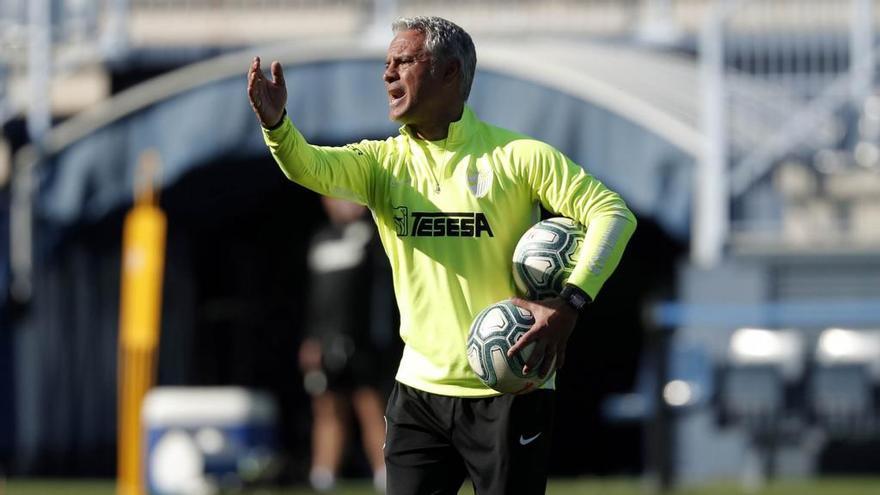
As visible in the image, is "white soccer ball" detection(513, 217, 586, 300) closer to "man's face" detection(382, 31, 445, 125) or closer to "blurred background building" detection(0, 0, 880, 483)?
"man's face" detection(382, 31, 445, 125)

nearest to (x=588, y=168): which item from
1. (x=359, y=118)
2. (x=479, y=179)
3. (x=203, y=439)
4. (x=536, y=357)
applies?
(x=359, y=118)

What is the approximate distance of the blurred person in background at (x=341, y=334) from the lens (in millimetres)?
12227

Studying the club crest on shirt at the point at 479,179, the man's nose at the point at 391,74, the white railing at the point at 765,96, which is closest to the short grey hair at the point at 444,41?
Answer: the man's nose at the point at 391,74

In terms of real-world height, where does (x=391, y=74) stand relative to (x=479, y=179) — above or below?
above

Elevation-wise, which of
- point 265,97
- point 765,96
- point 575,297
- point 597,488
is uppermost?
point 765,96

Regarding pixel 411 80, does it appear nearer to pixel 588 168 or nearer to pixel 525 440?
pixel 525 440

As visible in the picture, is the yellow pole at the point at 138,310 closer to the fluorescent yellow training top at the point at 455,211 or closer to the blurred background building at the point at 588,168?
the blurred background building at the point at 588,168

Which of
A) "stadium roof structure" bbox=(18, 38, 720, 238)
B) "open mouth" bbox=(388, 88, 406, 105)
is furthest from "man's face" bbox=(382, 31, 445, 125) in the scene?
"stadium roof structure" bbox=(18, 38, 720, 238)

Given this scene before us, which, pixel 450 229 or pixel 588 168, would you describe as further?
pixel 588 168

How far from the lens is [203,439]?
13109 millimetres

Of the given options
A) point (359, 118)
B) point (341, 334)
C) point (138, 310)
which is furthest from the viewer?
point (359, 118)

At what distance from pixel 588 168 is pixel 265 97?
386 inches

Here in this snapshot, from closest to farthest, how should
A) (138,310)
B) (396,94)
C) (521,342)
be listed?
(521,342) → (396,94) → (138,310)

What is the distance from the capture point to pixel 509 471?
220 inches
